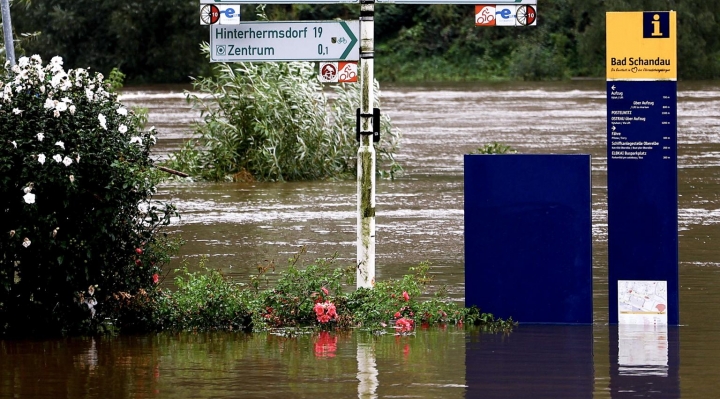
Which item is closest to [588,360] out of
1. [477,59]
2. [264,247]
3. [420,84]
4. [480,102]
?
[264,247]

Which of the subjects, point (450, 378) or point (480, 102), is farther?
point (480, 102)

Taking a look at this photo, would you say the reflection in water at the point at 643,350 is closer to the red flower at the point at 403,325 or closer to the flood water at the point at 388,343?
the flood water at the point at 388,343

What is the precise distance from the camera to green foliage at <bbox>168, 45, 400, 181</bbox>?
65.3 feet

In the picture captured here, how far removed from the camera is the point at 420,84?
6675cm

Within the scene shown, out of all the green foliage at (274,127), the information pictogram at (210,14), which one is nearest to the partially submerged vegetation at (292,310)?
the information pictogram at (210,14)

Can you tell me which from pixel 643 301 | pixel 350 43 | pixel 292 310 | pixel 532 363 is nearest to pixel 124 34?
pixel 350 43

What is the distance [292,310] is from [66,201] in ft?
5.66

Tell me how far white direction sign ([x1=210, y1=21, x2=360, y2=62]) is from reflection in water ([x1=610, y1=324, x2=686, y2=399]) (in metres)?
2.57

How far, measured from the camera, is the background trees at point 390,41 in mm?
70312

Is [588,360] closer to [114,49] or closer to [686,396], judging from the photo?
[686,396]

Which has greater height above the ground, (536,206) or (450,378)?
(536,206)

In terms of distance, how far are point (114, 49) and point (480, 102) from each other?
3470 centimetres

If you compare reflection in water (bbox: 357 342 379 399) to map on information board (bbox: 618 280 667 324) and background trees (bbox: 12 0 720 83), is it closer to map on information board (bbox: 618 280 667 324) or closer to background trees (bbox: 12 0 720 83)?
map on information board (bbox: 618 280 667 324)

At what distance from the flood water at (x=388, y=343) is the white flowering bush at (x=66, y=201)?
302 millimetres
